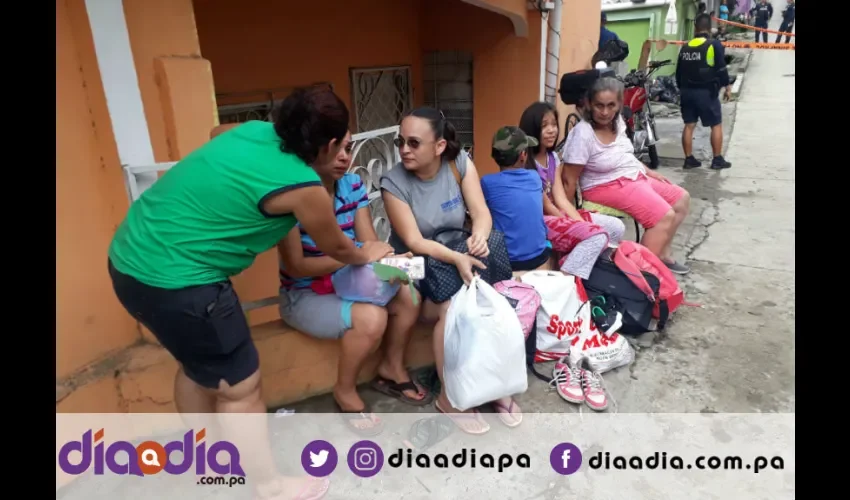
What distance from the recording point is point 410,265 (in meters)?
2.24

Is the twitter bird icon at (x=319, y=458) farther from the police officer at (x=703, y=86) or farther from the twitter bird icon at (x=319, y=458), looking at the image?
the police officer at (x=703, y=86)

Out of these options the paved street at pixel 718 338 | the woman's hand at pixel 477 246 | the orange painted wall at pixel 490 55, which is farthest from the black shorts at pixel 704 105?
the woman's hand at pixel 477 246

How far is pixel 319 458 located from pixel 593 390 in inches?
50.0

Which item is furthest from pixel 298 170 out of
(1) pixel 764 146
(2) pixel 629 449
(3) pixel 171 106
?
(1) pixel 764 146

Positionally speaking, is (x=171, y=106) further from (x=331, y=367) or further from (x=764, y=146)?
(x=764, y=146)

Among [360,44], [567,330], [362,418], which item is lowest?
[362,418]

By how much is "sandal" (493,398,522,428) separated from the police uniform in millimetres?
5538

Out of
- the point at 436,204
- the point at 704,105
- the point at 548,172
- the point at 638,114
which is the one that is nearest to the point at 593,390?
the point at 436,204

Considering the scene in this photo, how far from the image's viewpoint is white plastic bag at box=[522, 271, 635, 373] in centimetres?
279

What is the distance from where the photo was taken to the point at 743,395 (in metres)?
2.64

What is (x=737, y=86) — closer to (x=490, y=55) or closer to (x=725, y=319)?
(x=490, y=55)

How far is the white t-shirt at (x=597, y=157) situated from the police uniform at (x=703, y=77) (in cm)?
361

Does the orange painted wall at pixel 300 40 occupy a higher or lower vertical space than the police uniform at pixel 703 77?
higher

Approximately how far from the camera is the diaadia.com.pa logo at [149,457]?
2.13m
